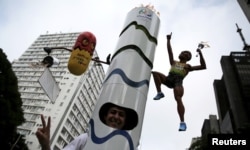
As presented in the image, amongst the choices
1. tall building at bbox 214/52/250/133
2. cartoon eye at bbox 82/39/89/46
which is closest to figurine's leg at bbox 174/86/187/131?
cartoon eye at bbox 82/39/89/46

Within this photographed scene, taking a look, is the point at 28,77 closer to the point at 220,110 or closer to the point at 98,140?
the point at 220,110

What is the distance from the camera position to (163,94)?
20.5 ft

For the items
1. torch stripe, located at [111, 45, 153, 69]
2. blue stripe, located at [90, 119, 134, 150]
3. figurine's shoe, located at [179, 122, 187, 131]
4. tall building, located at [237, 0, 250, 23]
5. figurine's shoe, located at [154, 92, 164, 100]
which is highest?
tall building, located at [237, 0, 250, 23]

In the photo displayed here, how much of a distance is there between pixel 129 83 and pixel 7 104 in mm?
18752

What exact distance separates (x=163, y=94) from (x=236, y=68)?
44.1 metres

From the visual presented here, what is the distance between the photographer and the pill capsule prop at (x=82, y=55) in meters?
6.43

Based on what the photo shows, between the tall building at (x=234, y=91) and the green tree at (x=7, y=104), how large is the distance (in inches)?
1148

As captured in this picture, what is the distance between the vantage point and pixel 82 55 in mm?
6520

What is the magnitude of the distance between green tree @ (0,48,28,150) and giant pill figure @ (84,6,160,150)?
17.8 meters

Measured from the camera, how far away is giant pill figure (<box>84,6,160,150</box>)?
4195 mm

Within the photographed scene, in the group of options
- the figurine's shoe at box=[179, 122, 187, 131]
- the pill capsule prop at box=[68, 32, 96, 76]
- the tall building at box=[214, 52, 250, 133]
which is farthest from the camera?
the tall building at box=[214, 52, 250, 133]

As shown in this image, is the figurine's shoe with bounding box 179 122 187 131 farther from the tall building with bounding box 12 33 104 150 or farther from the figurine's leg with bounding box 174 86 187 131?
the tall building with bounding box 12 33 104 150

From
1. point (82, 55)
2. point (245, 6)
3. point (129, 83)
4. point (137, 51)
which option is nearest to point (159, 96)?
point (137, 51)

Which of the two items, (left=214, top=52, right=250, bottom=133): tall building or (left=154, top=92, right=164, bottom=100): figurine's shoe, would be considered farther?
(left=214, top=52, right=250, bottom=133): tall building
